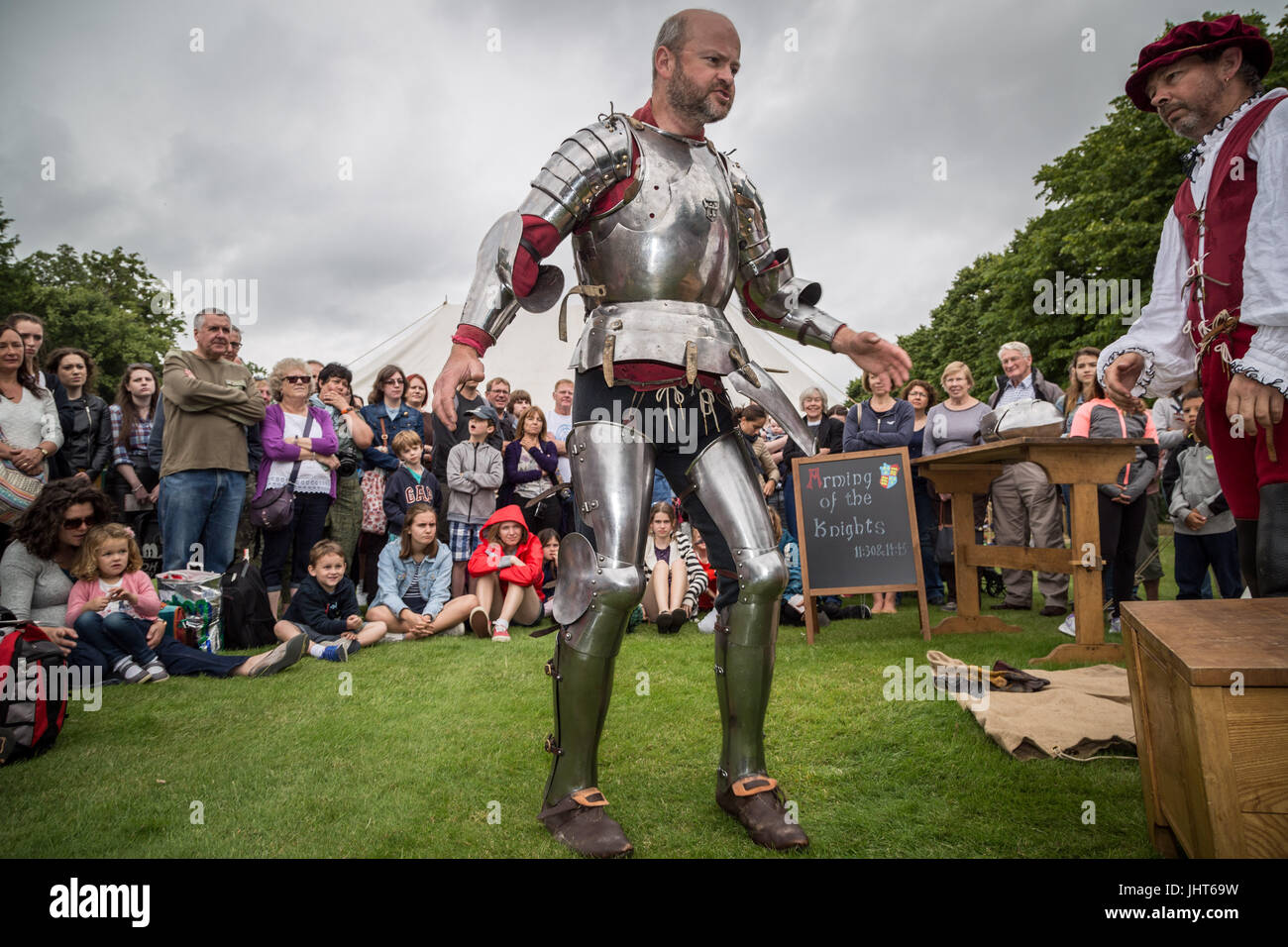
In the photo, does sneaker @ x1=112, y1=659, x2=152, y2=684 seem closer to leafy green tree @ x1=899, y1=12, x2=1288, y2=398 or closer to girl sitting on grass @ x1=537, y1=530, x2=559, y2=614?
girl sitting on grass @ x1=537, y1=530, x2=559, y2=614

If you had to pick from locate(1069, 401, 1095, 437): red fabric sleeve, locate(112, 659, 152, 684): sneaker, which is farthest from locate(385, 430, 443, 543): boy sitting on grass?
locate(1069, 401, 1095, 437): red fabric sleeve

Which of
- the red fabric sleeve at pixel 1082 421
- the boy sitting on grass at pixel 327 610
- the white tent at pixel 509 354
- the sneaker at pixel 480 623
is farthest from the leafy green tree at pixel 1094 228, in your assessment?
the boy sitting on grass at pixel 327 610

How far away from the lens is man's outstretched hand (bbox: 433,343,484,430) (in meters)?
2.39

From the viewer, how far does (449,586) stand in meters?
6.33

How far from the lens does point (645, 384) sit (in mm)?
2592

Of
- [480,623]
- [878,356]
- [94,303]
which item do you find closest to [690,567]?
[480,623]

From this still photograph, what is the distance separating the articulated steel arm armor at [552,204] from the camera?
2502mm

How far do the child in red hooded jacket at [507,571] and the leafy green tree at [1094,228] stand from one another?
1648cm

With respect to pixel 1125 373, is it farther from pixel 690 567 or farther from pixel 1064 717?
pixel 690 567
